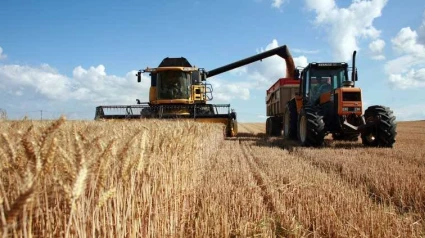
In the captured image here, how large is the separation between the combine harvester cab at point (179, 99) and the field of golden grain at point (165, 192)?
8.65 m

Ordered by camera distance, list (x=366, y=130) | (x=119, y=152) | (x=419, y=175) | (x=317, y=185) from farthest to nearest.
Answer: (x=366, y=130)
(x=419, y=175)
(x=317, y=185)
(x=119, y=152)

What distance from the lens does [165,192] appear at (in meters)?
3.35

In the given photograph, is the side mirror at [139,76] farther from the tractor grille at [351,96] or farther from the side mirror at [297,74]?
the tractor grille at [351,96]

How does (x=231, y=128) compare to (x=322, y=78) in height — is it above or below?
below

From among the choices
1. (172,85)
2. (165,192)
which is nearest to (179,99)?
(172,85)

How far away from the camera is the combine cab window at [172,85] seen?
16.3 metres

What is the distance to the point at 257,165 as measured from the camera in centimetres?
723

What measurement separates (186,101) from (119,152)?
45.7ft

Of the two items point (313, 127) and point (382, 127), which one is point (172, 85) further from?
point (382, 127)

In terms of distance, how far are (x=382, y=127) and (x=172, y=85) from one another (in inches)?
352

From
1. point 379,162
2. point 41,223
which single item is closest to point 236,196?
point 41,223

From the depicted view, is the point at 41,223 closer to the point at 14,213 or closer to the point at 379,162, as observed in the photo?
the point at 14,213

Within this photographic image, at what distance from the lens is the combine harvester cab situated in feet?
50.5

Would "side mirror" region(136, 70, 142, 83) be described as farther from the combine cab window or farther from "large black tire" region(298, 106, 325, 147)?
"large black tire" region(298, 106, 325, 147)
